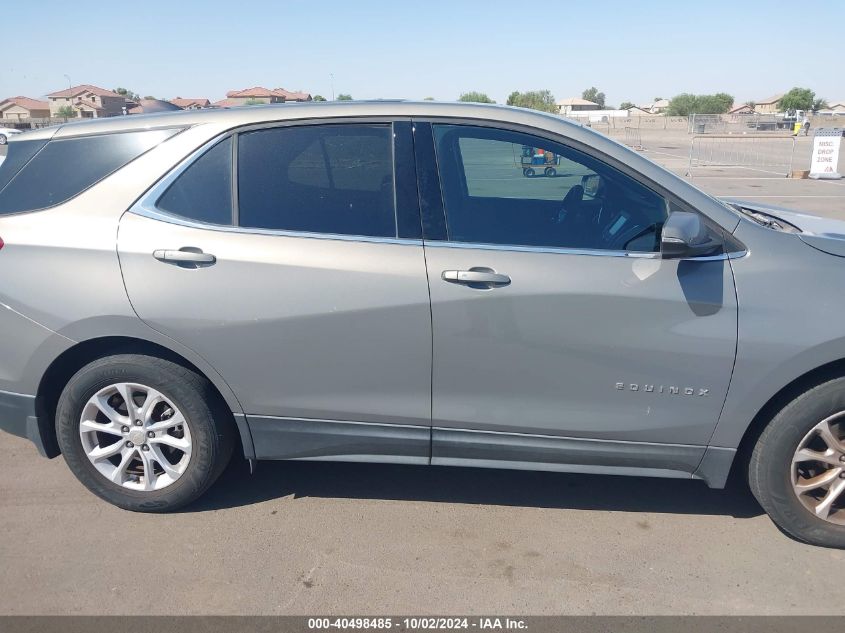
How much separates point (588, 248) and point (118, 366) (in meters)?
2.10

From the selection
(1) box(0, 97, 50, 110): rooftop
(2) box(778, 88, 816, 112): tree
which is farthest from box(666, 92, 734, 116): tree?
(1) box(0, 97, 50, 110): rooftop

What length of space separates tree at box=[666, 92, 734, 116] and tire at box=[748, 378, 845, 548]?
296 feet

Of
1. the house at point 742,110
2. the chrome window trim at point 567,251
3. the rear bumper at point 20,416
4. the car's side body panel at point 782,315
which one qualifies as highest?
the house at point 742,110

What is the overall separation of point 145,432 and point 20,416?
594 millimetres

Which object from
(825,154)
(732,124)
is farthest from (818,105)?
(825,154)

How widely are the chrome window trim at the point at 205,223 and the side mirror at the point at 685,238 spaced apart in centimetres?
103

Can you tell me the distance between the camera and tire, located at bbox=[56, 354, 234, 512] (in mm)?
2998

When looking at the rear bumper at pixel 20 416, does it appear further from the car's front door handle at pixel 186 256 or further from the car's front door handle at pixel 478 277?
the car's front door handle at pixel 478 277

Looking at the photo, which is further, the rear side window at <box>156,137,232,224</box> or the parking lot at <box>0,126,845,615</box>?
the rear side window at <box>156,137,232,224</box>

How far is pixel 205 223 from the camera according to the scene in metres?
2.94

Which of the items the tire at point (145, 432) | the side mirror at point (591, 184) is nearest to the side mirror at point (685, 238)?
the side mirror at point (591, 184)

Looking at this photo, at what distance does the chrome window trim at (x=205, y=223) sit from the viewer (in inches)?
113

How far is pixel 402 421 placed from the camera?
296 centimetres

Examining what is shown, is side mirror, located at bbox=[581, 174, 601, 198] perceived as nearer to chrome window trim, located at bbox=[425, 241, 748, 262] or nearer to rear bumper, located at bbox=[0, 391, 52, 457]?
chrome window trim, located at bbox=[425, 241, 748, 262]
